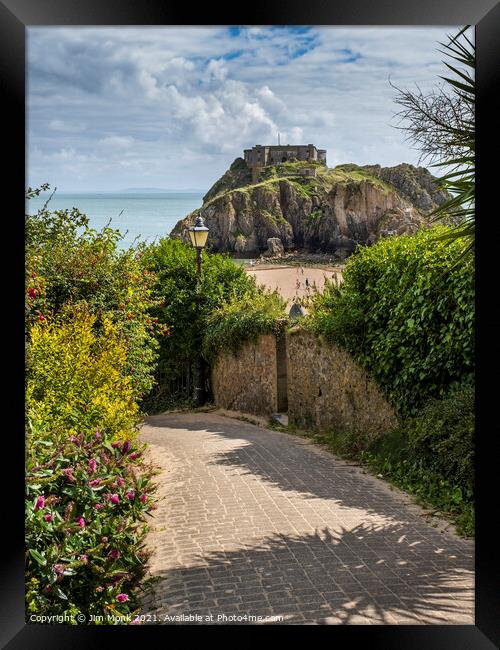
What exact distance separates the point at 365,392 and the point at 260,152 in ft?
47.3

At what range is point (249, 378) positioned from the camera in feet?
41.1

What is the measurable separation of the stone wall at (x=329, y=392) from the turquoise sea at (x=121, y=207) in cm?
304

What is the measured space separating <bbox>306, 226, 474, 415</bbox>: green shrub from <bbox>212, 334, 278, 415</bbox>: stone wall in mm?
2643

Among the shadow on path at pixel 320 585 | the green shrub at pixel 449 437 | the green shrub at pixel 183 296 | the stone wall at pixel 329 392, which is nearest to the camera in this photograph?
the shadow on path at pixel 320 585

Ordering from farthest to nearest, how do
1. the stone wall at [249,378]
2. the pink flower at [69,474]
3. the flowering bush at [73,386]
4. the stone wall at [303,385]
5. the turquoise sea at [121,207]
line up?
the stone wall at [249,378] → the stone wall at [303,385] → the turquoise sea at [121,207] → the flowering bush at [73,386] → the pink flower at [69,474]

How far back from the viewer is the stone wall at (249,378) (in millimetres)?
11797

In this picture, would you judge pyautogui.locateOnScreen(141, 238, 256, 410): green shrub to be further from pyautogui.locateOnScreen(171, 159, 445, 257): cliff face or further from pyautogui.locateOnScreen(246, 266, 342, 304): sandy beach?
pyautogui.locateOnScreen(171, 159, 445, 257): cliff face

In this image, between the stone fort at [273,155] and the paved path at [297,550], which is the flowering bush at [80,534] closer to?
the paved path at [297,550]

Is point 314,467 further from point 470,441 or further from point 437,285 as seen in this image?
point 437,285

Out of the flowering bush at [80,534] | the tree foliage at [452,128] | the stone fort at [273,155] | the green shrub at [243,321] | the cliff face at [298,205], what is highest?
the stone fort at [273,155]

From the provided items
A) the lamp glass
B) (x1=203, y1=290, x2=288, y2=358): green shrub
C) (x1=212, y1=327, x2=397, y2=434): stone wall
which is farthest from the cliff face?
(x1=212, y1=327, x2=397, y2=434): stone wall

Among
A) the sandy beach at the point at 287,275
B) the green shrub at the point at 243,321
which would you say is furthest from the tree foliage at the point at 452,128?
the sandy beach at the point at 287,275
